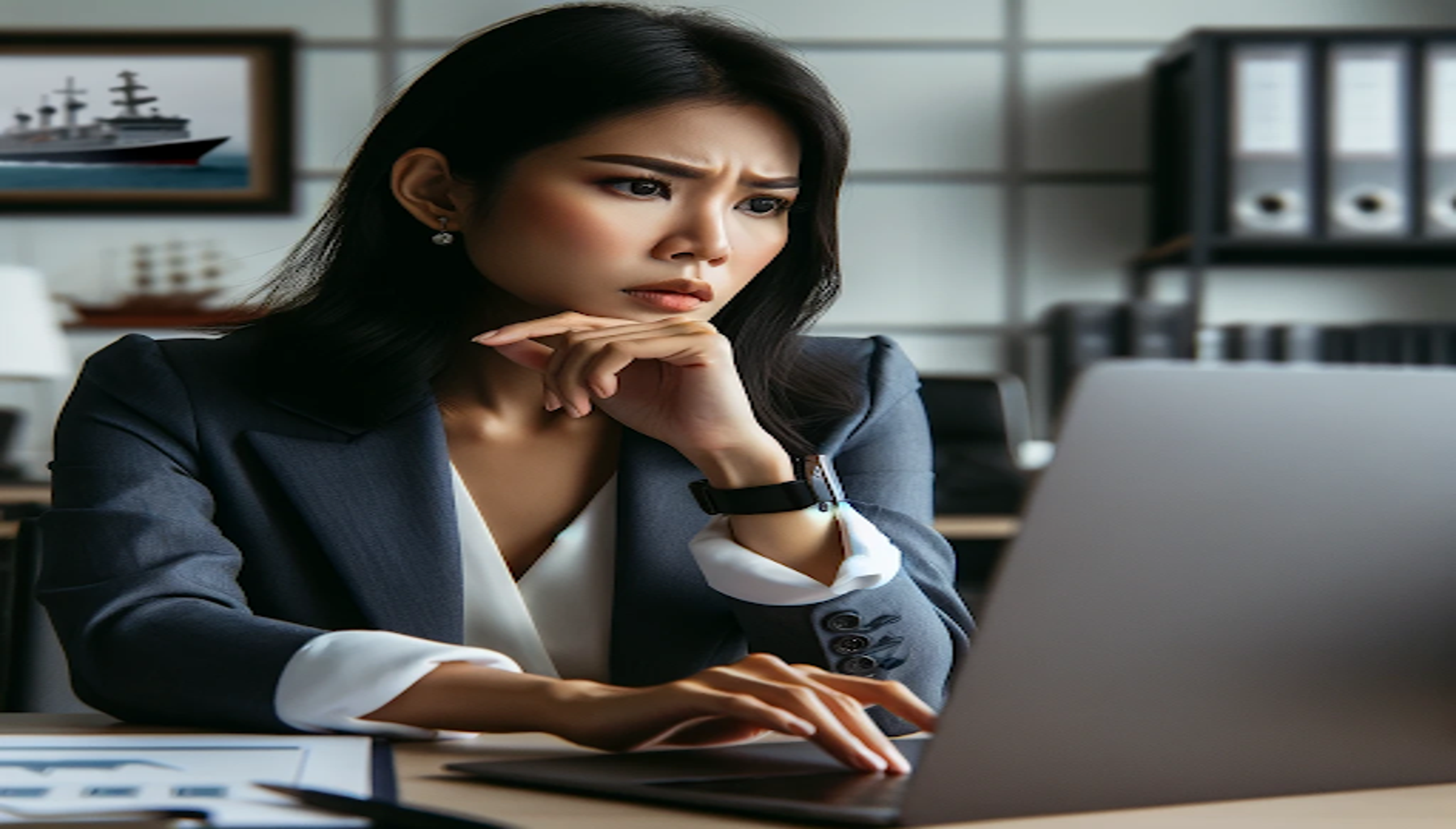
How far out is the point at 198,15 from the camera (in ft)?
13.6

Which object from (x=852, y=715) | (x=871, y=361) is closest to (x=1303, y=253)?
(x=871, y=361)

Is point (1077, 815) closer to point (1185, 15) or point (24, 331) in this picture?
point (24, 331)

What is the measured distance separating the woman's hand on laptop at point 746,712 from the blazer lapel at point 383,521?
15.7 inches

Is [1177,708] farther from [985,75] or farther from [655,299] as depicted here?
[985,75]

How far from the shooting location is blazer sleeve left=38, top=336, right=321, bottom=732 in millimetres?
910

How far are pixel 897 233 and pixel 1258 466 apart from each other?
12.4ft

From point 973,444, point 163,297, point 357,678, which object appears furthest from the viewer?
point 163,297

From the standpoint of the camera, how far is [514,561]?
1322mm

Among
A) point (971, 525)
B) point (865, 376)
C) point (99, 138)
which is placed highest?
point (99, 138)

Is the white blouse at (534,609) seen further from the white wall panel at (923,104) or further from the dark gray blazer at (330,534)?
the white wall panel at (923,104)

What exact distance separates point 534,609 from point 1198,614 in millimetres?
781

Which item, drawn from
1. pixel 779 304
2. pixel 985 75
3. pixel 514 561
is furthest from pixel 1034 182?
pixel 514 561

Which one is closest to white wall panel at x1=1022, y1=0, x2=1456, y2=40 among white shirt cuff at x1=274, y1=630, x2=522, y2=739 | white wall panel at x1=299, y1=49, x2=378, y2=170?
white wall panel at x1=299, y1=49, x2=378, y2=170

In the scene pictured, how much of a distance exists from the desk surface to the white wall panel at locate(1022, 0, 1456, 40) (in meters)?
3.85
